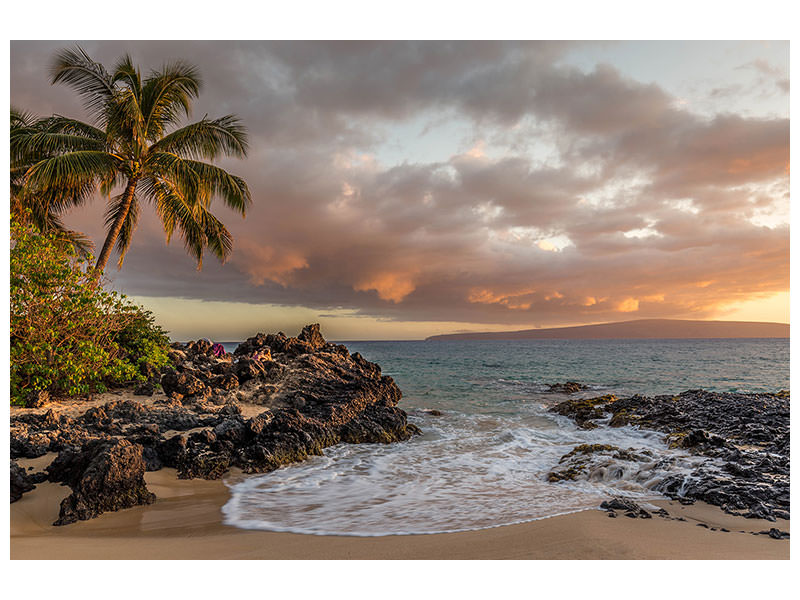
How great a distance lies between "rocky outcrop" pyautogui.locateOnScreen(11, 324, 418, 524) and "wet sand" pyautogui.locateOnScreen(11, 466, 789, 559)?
43 cm

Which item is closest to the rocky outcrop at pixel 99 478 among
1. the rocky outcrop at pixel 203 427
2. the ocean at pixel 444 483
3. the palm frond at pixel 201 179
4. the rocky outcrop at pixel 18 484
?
the rocky outcrop at pixel 203 427

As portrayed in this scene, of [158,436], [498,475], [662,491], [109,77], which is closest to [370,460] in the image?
[498,475]

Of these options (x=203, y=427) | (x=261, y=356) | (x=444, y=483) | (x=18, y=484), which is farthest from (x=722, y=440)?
(x=261, y=356)

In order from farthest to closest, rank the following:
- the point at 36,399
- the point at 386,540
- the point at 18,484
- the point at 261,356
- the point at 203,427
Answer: the point at 261,356
the point at 36,399
the point at 203,427
the point at 18,484
the point at 386,540

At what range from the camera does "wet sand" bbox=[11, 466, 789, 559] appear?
14.0 feet

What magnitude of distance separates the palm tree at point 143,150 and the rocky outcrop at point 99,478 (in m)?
8.88

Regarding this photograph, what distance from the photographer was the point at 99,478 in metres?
5.32

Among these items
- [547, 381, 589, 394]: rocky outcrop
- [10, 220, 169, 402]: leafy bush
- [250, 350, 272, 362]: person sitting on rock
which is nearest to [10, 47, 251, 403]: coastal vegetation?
[10, 220, 169, 402]: leafy bush

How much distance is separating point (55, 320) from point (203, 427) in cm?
432

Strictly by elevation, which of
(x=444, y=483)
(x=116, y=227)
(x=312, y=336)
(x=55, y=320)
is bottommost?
(x=444, y=483)

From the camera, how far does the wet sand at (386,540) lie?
4.26 meters

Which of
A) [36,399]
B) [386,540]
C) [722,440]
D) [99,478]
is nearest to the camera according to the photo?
[386,540]

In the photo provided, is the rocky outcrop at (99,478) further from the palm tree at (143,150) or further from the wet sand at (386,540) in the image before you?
the palm tree at (143,150)

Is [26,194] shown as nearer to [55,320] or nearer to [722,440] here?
[55,320]
